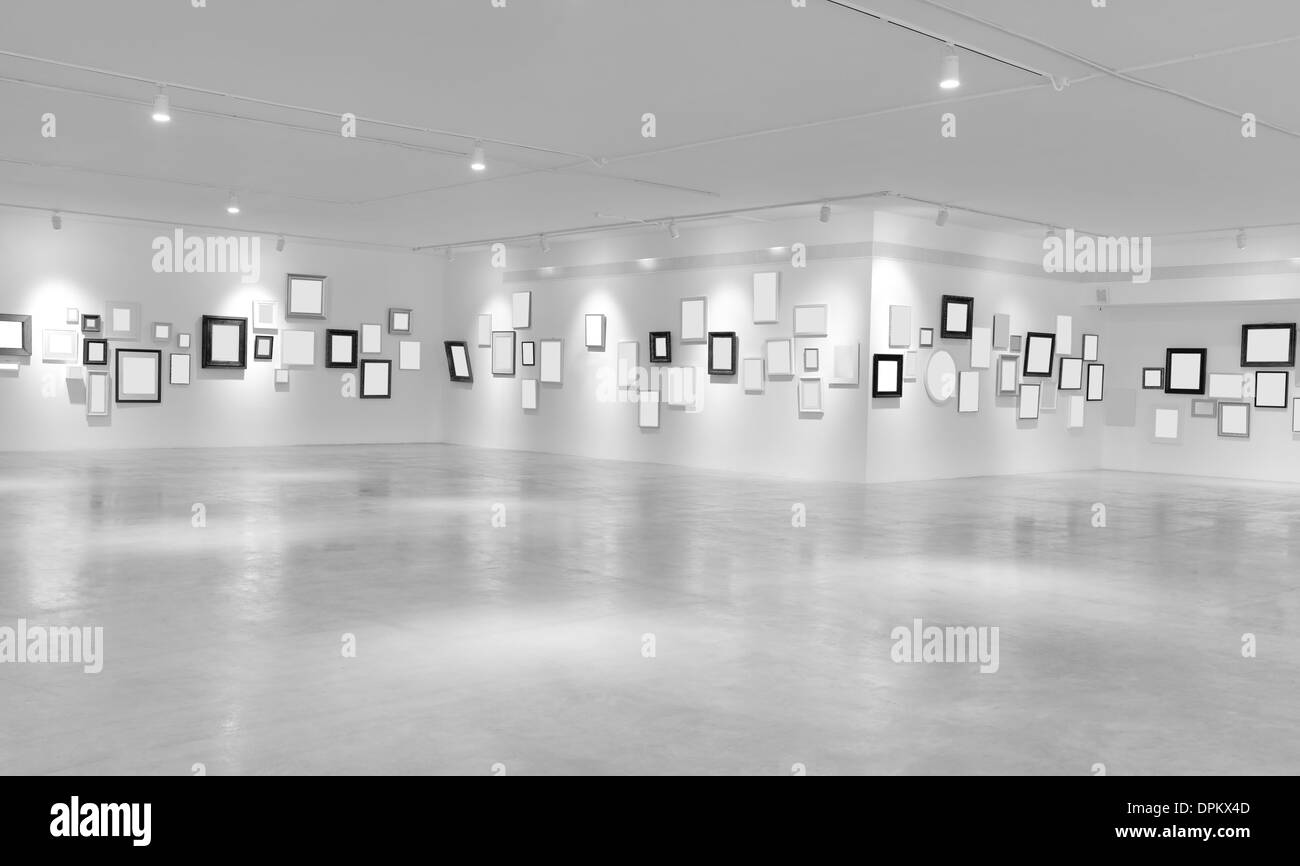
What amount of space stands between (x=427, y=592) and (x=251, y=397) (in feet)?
51.2

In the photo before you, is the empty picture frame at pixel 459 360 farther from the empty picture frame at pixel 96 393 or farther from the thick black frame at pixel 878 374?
the thick black frame at pixel 878 374

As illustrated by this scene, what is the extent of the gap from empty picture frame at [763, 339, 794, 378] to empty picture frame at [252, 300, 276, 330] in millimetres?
9969

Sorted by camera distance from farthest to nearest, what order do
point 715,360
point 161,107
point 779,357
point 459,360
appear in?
point 459,360
point 715,360
point 779,357
point 161,107

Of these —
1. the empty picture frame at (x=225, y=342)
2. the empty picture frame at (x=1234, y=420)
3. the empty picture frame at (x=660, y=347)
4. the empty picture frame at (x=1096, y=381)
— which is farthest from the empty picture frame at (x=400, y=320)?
the empty picture frame at (x=1234, y=420)

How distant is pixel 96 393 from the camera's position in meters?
20.2

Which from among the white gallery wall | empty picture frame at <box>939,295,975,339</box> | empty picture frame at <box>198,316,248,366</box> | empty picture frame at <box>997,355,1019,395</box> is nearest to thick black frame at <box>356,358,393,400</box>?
the white gallery wall

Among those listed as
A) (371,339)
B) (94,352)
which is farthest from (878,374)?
(94,352)

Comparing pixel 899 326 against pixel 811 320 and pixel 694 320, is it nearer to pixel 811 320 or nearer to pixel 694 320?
pixel 811 320

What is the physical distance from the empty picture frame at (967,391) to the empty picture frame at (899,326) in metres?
1.61

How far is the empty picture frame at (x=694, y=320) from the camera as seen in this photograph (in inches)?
747

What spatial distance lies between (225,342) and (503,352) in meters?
5.21

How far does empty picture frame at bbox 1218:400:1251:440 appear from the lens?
63.3 ft

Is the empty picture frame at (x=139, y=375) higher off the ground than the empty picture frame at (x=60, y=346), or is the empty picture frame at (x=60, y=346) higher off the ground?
the empty picture frame at (x=60, y=346)

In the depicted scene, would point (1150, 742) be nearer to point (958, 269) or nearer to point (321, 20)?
point (321, 20)
